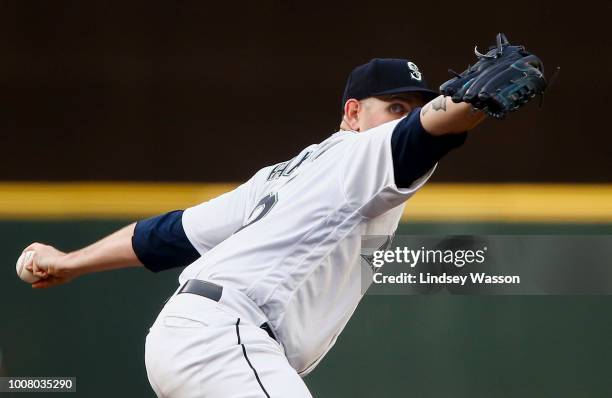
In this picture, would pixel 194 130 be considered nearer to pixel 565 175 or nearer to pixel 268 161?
pixel 268 161

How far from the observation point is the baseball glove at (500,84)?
1.96m

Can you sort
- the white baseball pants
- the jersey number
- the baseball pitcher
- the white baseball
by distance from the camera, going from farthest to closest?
the white baseball → the jersey number → the white baseball pants → the baseball pitcher

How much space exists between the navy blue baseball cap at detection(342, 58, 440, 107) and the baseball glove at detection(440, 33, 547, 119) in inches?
28.6

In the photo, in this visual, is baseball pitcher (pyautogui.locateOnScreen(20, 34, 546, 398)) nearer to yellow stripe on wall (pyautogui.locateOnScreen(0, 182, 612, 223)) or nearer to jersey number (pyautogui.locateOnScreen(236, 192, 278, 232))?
jersey number (pyautogui.locateOnScreen(236, 192, 278, 232))

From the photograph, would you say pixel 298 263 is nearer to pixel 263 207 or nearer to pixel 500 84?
pixel 263 207

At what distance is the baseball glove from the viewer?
6.42ft

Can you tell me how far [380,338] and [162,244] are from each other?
1878 millimetres

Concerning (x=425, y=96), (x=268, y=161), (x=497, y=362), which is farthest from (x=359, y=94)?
(x=497, y=362)

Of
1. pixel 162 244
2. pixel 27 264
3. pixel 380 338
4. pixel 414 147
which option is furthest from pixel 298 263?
pixel 380 338

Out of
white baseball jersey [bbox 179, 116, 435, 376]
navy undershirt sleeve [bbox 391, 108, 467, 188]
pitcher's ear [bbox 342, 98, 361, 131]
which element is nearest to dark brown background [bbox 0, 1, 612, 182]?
pitcher's ear [bbox 342, 98, 361, 131]

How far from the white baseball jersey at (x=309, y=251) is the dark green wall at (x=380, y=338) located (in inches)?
80.6

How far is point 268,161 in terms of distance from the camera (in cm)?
452

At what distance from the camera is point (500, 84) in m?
1.97

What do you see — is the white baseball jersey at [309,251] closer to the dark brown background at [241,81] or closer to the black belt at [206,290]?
the black belt at [206,290]
